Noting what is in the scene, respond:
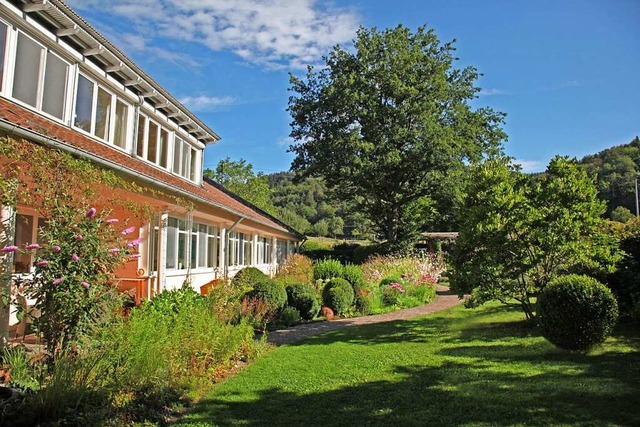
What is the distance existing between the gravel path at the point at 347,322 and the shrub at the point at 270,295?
0.76 metres

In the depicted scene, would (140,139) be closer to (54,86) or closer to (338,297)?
(54,86)

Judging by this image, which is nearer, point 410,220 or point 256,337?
point 256,337

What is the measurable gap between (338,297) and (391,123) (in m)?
18.0

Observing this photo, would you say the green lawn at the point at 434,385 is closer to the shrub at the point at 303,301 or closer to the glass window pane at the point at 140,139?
the shrub at the point at 303,301

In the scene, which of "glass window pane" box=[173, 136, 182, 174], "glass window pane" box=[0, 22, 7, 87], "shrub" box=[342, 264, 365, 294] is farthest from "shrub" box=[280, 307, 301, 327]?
"glass window pane" box=[0, 22, 7, 87]

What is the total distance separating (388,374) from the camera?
6.98m

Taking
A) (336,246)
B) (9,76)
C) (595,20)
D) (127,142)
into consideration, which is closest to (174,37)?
(127,142)

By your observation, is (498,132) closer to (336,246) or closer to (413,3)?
(336,246)

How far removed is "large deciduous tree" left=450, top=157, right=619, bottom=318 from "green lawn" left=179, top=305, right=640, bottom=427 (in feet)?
4.21

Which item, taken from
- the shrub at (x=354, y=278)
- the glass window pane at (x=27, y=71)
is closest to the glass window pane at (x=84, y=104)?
the glass window pane at (x=27, y=71)

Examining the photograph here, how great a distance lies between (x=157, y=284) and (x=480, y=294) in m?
8.29

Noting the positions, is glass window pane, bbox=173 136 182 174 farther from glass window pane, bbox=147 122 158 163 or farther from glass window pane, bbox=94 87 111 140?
glass window pane, bbox=94 87 111 140

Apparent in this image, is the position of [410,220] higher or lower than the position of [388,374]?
higher

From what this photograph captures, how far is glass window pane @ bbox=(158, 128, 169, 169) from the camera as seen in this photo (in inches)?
573
